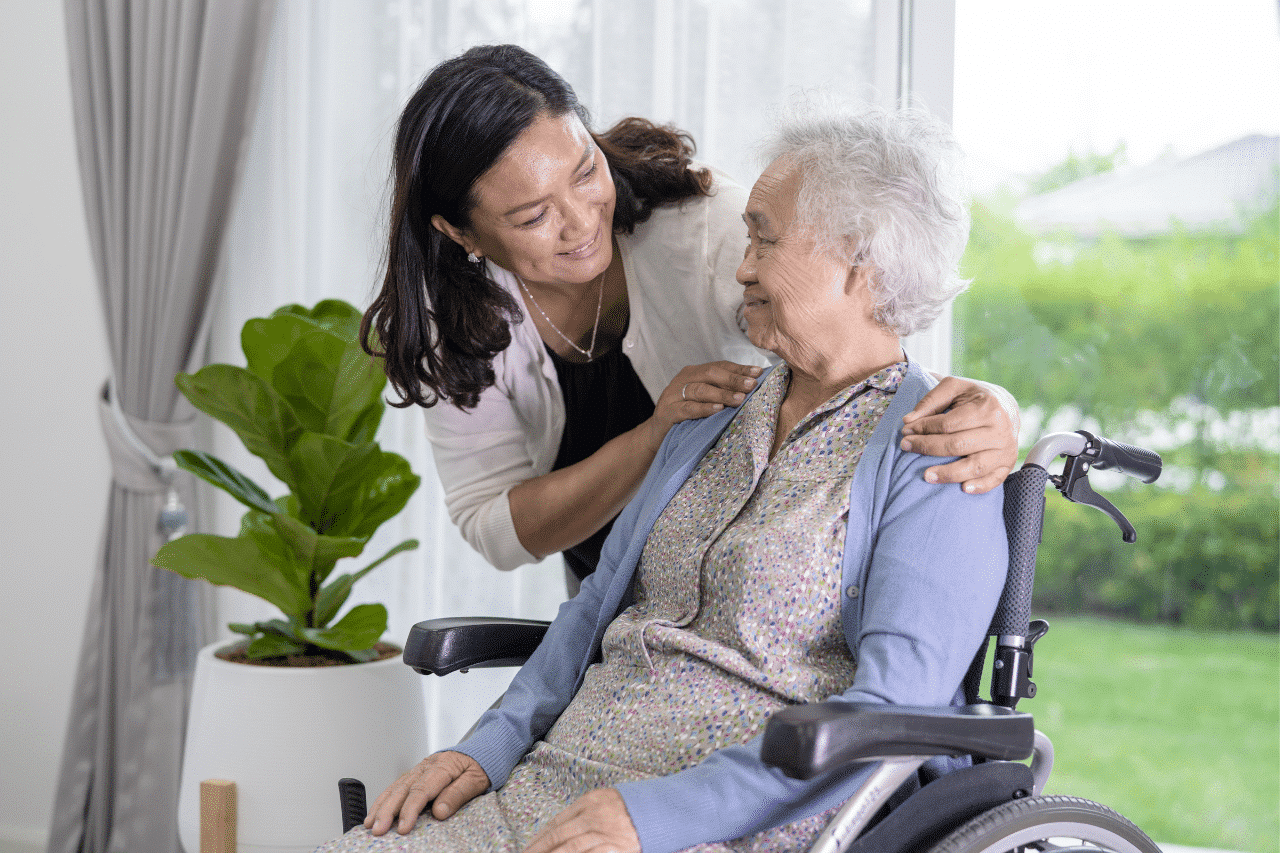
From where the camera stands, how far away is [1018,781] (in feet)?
3.71

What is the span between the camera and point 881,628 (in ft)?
3.74

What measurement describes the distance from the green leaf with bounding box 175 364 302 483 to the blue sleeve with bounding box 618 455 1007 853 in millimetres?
1153

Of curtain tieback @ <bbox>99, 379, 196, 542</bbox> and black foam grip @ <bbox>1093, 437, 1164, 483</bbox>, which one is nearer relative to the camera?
black foam grip @ <bbox>1093, 437, 1164, 483</bbox>

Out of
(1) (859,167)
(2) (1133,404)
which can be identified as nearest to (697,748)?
(1) (859,167)

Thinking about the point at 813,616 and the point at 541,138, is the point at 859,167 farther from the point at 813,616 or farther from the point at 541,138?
the point at 813,616

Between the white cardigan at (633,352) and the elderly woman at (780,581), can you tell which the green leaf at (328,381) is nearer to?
the white cardigan at (633,352)

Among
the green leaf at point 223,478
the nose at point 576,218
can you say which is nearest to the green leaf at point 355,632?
the green leaf at point 223,478

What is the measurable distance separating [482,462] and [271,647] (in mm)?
600

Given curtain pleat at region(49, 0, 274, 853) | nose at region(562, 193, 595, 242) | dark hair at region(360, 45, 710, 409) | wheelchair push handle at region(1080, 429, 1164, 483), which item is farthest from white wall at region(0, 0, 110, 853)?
wheelchair push handle at region(1080, 429, 1164, 483)

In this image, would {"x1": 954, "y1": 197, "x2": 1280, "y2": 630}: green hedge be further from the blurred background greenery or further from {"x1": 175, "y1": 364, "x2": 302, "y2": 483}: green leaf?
{"x1": 175, "y1": 364, "x2": 302, "y2": 483}: green leaf

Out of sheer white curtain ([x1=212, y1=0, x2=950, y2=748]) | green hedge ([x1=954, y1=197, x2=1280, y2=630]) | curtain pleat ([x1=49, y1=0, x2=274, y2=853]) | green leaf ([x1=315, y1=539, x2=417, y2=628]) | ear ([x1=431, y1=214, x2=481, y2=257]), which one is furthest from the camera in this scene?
curtain pleat ([x1=49, y1=0, x2=274, y2=853])

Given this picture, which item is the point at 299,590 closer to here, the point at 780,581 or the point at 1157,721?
the point at 780,581

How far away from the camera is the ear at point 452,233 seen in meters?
1.58

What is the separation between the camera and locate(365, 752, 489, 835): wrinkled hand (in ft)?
4.12
